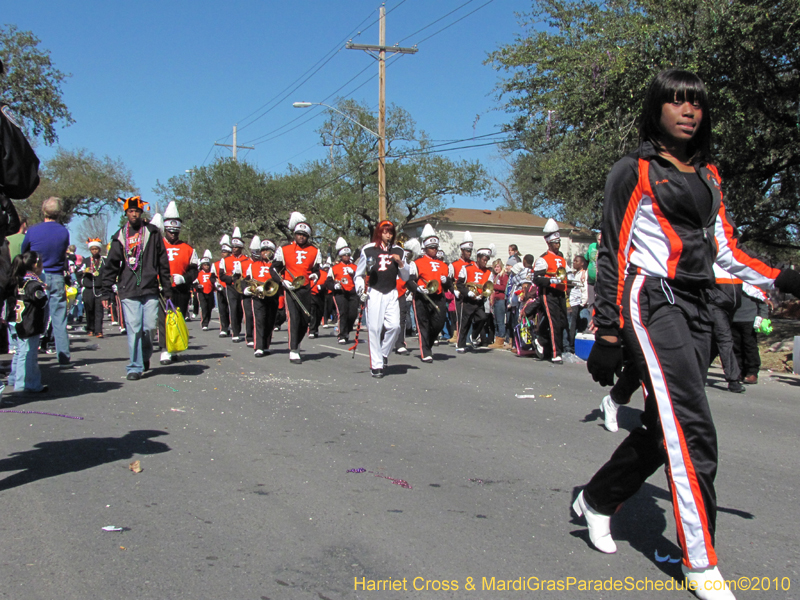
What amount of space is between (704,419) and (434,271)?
9865mm

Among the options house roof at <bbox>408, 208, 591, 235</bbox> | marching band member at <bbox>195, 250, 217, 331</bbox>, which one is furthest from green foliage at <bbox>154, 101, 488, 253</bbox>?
marching band member at <bbox>195, 250, 217, 331</bbox>

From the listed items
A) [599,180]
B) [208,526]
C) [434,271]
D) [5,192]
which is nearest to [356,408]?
[208,526]

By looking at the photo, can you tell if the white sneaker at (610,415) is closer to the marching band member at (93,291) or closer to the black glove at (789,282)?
the black glove at (789,282)

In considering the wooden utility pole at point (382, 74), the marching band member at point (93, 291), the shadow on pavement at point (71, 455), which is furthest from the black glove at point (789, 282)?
the wooden utility pole at point (382, 74)

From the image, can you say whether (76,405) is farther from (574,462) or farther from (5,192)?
(574,462)

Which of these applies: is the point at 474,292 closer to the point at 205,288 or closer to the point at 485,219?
the point at 205,288

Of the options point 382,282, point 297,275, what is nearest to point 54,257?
point 297,275

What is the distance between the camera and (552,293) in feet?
38.3

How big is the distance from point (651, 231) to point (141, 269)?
7.17m

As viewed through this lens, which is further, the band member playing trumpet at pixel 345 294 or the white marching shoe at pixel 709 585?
the band member playing trumpet at pixel 345 294

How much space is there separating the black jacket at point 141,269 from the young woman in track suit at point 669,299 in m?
6.93

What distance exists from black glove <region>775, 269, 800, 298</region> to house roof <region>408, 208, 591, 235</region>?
48483mm

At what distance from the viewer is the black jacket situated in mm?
8727

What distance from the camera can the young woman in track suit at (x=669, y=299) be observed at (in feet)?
9.52
